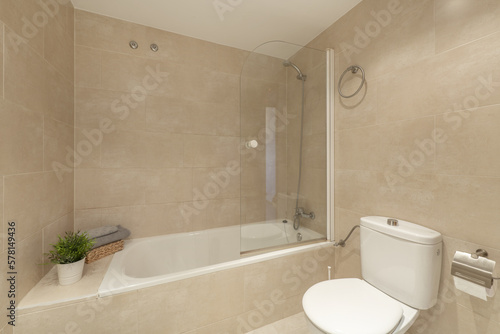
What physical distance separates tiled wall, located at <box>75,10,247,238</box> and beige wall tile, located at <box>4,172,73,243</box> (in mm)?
266

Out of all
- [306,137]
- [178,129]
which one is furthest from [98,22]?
[306,137]

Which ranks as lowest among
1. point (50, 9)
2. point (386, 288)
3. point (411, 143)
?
point (386, 288)

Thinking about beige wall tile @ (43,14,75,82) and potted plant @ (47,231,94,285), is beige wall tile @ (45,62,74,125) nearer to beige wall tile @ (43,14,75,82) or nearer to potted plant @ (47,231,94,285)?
beige wall tile @ (43,14,75,82)

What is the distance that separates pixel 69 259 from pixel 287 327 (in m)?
1.53

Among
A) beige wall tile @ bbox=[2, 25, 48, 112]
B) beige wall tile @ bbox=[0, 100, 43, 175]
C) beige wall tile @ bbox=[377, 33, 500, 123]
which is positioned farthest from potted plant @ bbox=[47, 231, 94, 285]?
beige wall tile @ bbox=[377, 33, 500, 123]

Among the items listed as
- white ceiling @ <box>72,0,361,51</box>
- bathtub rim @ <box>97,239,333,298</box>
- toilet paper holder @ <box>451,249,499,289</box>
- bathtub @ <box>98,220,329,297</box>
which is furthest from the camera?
white ceiling @ <box>72,0,361,51</box>

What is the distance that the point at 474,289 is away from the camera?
37.1 inches

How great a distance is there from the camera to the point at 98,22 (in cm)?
176

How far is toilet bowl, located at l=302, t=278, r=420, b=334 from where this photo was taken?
0.96 meters

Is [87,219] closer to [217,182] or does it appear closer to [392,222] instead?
[217,182]

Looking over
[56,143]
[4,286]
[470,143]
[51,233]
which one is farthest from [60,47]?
[470,143]

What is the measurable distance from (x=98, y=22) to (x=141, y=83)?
0.56 m

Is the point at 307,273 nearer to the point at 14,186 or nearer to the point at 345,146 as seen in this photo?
the point at 345,146

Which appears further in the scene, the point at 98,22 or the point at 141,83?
the point at 141,83
